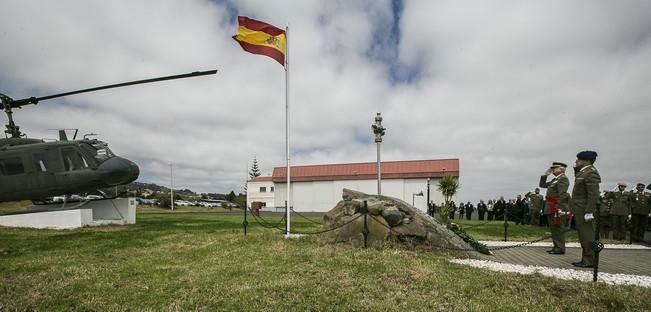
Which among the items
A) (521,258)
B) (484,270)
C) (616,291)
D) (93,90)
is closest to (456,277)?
(484,270)

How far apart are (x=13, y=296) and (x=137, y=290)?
144 centimetres

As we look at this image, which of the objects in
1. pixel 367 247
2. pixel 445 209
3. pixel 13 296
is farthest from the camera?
pixel 445 209

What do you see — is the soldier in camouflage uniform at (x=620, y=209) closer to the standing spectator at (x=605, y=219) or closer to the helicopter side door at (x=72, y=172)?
the standing spectator at (x=605, y=219)

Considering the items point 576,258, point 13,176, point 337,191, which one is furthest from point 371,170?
point 576,258

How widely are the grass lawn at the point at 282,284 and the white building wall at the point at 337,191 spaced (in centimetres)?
3604

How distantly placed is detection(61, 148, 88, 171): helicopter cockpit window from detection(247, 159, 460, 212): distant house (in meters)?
33.6

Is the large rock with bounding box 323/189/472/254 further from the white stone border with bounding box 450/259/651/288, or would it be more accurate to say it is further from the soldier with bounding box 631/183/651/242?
the soldier with bounding box 631/183/651/242

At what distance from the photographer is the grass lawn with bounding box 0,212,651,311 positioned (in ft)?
13.6

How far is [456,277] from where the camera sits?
215 inches

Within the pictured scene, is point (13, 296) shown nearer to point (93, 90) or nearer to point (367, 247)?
point (93, 90)

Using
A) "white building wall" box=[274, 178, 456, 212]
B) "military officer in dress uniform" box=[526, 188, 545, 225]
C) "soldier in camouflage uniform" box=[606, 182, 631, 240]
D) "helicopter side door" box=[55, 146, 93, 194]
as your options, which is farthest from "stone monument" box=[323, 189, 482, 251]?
"white building wall" box=[274, 178, 456, 212]

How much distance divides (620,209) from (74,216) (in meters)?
20.4

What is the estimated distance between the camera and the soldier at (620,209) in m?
12.8

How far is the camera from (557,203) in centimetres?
860
